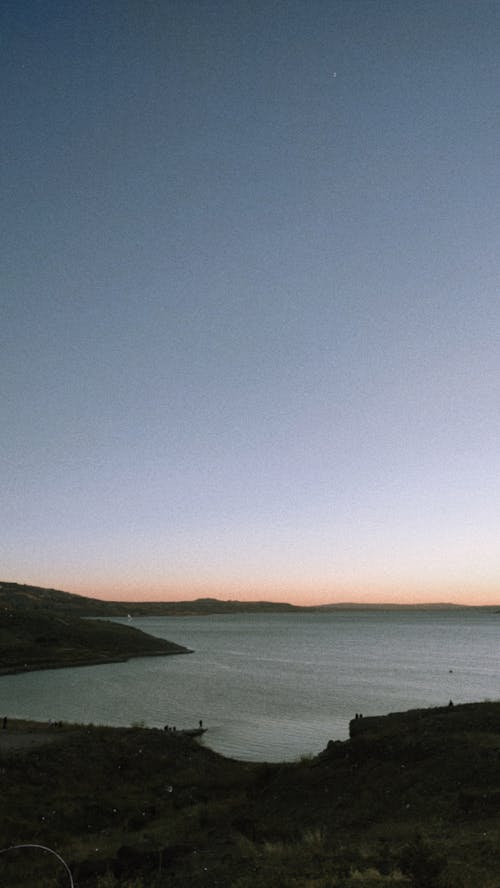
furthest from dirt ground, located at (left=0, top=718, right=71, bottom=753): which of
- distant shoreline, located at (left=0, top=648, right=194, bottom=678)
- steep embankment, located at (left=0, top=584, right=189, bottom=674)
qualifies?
steep embankment, located at (left=0, top=584, right=189, bottom=674)

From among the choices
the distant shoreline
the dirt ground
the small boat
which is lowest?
the distant shoreline

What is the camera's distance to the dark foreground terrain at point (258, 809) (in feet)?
55.2

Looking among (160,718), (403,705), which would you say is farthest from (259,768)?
(403,705)

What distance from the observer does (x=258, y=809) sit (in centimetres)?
2898

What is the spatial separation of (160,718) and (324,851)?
49.4 meters

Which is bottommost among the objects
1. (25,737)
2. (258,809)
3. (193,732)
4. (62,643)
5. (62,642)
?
(62,643)

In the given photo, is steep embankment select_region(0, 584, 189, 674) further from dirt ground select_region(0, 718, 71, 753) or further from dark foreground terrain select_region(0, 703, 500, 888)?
dark foreground terrain select_region(0, 703, 500, 888)

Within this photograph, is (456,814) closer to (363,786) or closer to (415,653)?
(363,786)

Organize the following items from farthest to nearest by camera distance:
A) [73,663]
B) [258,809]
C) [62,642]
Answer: [62,642], [73,663], [258,809]

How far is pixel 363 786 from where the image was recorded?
28250 millimetres

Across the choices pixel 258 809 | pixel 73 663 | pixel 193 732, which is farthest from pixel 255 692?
pixel 258 809

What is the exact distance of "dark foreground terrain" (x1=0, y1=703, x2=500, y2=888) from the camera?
16.8 meters

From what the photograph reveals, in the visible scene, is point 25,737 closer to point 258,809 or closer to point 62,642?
point 258,809

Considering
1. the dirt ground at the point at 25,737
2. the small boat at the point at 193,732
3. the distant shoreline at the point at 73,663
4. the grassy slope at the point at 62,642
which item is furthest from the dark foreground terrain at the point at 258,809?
the grassy slope at the point at 62,642
